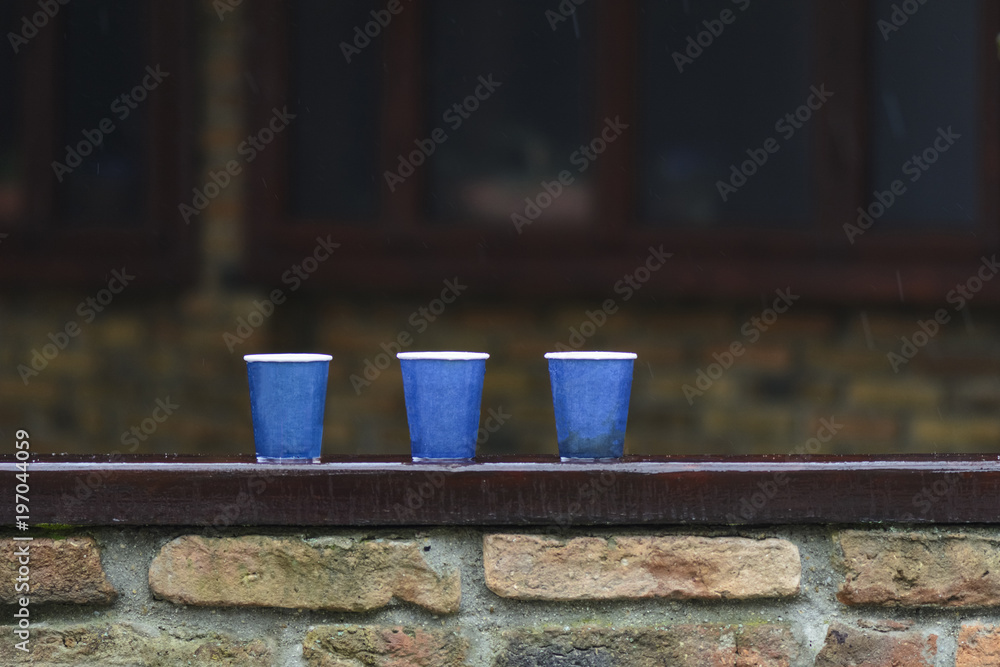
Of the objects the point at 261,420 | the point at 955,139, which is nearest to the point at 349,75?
the point at 955,139

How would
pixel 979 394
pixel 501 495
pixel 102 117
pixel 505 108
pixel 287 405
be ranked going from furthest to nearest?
pixel 102 117 < pixel 505 108 < pixel 979 394 < pixel 287 405 < pixel 501 495

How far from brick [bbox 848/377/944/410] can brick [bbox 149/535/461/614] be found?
2.38 meters

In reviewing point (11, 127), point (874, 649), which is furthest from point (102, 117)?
point (874, 649)

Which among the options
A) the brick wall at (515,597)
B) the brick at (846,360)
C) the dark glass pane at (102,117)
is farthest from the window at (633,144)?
the brick wall at (515,597)

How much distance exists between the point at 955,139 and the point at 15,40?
2794mm

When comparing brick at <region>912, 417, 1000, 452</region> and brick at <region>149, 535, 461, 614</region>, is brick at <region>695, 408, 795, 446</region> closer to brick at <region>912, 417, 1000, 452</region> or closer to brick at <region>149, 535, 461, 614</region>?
brick at <region>912, 417, 1000, 452</region>

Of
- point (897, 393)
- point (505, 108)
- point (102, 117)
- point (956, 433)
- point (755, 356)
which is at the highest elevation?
point (102, 117)

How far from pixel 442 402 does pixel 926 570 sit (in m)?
0.63

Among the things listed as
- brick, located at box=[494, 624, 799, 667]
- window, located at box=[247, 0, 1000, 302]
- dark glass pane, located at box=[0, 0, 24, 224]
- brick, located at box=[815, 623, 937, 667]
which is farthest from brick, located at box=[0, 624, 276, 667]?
dark glass pane, located at box=[0, 0, 24, 224]

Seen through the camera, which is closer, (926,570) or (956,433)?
(926,570)

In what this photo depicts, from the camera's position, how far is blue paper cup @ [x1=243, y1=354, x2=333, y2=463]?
1.66 metres

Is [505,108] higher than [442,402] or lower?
higher

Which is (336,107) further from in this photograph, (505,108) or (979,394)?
(979,394)

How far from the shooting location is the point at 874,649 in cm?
158
